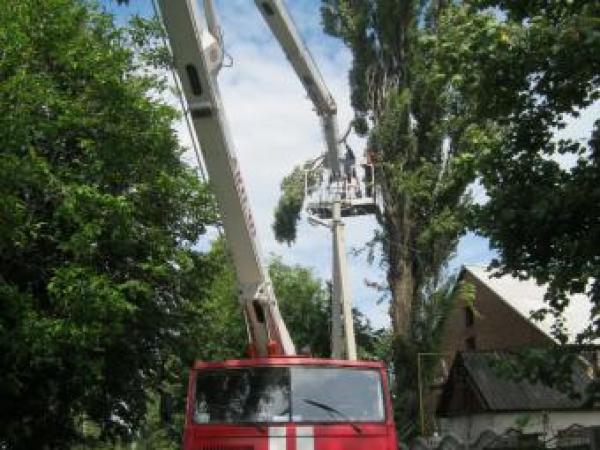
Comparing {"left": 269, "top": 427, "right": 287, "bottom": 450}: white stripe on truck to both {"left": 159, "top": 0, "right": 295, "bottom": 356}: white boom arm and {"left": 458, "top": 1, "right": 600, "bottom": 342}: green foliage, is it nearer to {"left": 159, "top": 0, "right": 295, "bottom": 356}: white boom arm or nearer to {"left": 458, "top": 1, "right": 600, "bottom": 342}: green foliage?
{"left": 159, "top": 0, "right": 295, "bottom": 356}: white boom arm

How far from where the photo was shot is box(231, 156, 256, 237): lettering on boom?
1057 centimetres

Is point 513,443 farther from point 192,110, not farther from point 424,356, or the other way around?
point 192,110

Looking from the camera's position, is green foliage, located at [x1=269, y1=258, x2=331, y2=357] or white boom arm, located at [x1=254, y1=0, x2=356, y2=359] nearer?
white boom arm, located at [x1=254, y1=0, x2=356, y2=359]

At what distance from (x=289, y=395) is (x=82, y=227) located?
5829mm

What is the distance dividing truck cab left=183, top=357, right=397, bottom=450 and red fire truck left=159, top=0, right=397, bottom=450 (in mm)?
11

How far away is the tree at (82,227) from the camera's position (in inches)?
535

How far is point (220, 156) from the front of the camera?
408 inches

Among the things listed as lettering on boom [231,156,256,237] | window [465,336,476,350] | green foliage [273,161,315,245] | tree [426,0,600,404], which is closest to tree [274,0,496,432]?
green foliage [273,161,315,245]

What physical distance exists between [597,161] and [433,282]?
1701 cm

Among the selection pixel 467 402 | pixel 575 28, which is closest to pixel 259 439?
pixel 575 28

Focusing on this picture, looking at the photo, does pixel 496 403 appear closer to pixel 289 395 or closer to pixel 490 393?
pixel 490 393

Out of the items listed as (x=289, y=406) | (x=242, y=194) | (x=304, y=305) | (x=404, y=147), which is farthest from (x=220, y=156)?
(x=304, y=305)

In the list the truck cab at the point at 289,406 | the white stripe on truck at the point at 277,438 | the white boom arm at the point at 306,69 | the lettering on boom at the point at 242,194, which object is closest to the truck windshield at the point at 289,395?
the truck cab at the point at 289,406

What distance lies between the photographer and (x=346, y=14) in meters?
27.3
